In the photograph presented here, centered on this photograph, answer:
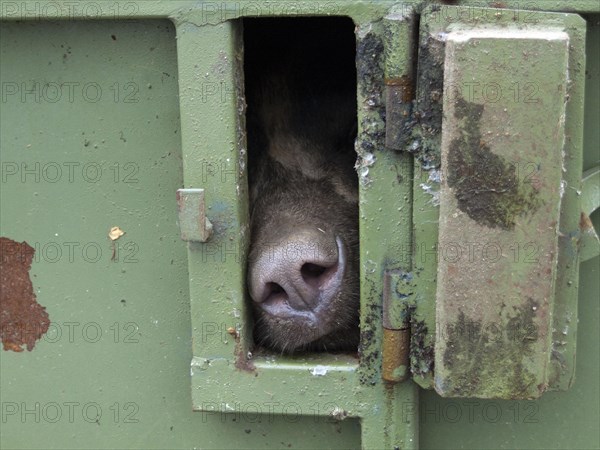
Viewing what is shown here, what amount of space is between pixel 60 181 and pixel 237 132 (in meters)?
0.47

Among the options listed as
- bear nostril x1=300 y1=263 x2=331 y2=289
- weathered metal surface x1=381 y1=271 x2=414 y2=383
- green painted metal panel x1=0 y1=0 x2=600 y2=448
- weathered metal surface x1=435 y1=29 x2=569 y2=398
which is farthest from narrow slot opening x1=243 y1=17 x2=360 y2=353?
weathered metal surface x1=435 y1=29 x2=569 y2=398

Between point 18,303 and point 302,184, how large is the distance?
87cm

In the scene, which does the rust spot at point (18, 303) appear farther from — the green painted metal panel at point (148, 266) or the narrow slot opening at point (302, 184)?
the narrow slot opening at point (302, 184)

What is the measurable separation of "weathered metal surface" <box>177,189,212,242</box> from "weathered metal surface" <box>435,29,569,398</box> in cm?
48

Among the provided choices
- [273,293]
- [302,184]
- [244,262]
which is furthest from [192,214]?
[302,184]

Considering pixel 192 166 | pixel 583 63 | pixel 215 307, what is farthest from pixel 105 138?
pixel 583 63

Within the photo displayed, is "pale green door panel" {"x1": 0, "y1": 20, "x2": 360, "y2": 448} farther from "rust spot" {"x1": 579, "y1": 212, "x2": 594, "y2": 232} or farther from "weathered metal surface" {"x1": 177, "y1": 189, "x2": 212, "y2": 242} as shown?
"rust spot" {"x1": 579, "y1": 212, "x2": 594, "y2": 232}

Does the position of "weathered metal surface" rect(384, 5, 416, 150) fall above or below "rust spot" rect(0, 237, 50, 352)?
above

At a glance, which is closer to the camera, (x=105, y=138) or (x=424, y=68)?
(x=424, y=68)

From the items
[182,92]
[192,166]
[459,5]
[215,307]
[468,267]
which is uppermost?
[459,5]

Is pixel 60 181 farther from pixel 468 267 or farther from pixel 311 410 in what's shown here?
pixel 468 267

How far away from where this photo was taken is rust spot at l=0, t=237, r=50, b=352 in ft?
6.19

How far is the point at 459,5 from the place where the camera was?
1549mm

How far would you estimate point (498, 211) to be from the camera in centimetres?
150
